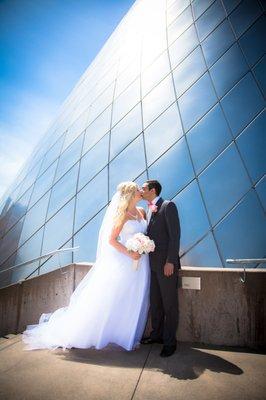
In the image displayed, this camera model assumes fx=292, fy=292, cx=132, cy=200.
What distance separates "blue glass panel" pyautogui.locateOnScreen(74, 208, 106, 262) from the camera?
7383 millimetres

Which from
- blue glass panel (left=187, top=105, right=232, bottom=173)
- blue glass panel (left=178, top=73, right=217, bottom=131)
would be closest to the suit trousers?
blue glass panel (left=187, top=105, right=232, bottom=173)

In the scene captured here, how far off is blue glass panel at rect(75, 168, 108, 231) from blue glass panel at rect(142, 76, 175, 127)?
234 centimetres

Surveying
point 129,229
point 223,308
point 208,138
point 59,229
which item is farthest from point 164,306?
point 59,229

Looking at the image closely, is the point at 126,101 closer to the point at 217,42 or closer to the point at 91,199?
the point at 217,42

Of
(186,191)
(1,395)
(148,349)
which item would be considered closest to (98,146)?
(186,191)

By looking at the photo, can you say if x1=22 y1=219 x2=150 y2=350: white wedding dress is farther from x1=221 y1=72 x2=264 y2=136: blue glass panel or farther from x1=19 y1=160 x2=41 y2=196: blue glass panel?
x1=19 y1=160 x2=41 y2=196: blue glass panel

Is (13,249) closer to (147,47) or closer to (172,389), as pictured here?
(172,389)

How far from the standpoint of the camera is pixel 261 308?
3.89m

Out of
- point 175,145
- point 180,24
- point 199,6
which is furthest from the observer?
point 199,6

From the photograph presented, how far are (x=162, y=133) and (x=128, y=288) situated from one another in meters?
5.70

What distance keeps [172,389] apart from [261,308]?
178cm

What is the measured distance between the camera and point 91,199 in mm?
8750

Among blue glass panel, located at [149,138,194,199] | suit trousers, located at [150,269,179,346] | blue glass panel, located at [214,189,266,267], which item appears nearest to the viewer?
suit trousers, located at [150,269,179,346]

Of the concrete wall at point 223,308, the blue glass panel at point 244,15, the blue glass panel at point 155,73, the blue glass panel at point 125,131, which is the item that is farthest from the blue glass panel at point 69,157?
the concrete wall at point 223,308
